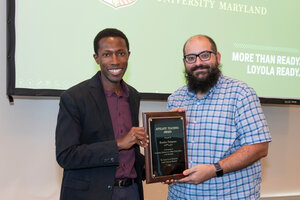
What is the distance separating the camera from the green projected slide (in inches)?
112

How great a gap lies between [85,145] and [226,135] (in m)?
0.85

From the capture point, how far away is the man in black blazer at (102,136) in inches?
68.4

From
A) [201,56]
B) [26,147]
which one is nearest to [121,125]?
[201,56]

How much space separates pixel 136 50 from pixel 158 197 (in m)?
1.67

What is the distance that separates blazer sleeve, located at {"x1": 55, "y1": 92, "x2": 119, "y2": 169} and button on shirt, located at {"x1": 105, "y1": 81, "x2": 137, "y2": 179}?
0.48 feet

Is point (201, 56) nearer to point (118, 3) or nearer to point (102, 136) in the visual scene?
point (102, 136)

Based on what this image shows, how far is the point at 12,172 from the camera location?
9.74 ft

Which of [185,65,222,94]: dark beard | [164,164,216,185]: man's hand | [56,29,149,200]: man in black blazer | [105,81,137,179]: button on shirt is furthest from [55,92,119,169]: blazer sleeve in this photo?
[185,65,222,94]: dark beard

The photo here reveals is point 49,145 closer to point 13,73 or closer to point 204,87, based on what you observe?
point 13,73

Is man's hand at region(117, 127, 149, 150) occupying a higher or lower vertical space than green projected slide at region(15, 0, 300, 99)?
lower

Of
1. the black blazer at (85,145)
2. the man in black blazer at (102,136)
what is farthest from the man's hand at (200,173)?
the black blazer at (85,145)

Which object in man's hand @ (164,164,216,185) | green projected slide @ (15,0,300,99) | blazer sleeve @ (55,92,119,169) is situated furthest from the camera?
green projected slide @ (15,0,300,99)

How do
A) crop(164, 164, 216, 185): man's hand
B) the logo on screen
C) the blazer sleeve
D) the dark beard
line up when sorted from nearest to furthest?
1. the blazer sleeve
2. crop(164, 164, 216, 185): man's hand
3. the dark beard
4. the logo on screen

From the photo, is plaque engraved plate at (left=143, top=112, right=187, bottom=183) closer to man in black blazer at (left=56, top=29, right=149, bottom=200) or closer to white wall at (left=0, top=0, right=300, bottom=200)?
man in black blazer at (left=56, top=29, right=149, bottom=200)
